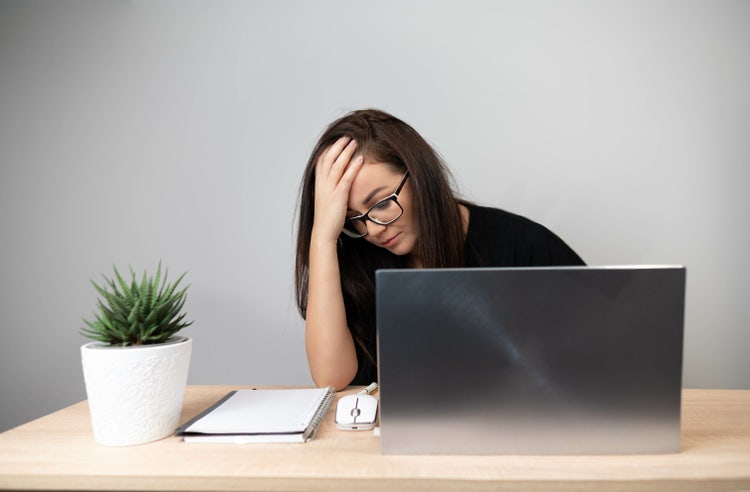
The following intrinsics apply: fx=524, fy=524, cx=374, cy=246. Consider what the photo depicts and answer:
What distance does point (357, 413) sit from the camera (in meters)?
0.86

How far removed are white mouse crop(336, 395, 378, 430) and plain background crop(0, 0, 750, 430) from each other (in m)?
1.32

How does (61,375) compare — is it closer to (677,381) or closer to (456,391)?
(456,391)

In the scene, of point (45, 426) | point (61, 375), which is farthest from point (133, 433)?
point (61, 375)

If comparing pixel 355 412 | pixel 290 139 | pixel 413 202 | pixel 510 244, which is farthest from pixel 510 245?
pixel 290 139

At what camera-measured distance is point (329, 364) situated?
4.17 feet

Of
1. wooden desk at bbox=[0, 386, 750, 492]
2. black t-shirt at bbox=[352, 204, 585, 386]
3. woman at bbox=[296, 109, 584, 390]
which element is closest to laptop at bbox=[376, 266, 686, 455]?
wooden desk at bbox=[0, 386, 750, 492]

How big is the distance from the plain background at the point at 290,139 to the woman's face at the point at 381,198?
697 millimetres

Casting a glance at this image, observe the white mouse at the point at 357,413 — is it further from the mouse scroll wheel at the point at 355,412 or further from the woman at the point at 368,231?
the woman at the point at 368,231

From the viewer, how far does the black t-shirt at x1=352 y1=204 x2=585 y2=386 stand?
161 centimetres

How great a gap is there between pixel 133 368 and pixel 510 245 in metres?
1.17

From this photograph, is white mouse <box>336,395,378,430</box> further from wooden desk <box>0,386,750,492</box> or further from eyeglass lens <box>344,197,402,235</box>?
eyeglass lens <box>344,197,402,235</box>

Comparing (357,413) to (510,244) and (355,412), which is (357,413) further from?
(510,244)

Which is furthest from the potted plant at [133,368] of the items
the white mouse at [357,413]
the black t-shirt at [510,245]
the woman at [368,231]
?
the black t-shirt at [510,245]

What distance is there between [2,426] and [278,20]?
213cm
